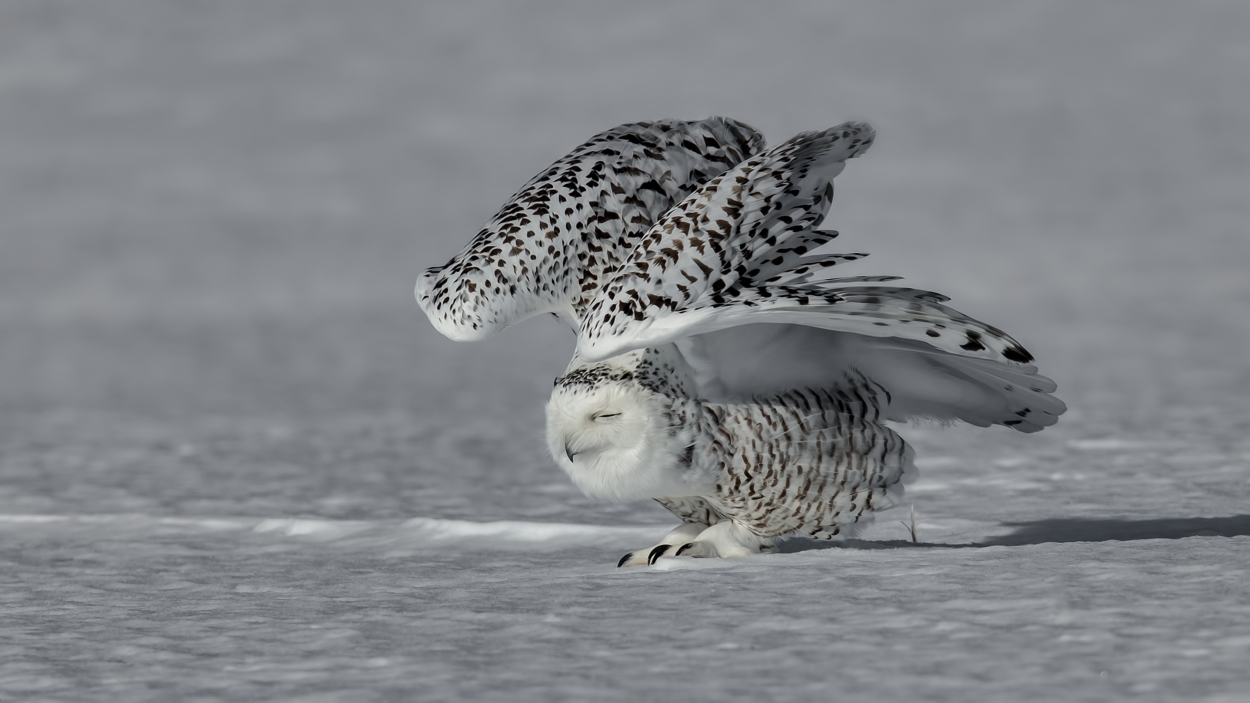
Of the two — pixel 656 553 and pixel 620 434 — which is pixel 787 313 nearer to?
pixel 620 434

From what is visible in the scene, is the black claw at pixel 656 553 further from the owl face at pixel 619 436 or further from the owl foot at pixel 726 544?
the owl face at pixel 619 436

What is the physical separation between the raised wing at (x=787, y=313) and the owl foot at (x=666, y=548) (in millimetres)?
417

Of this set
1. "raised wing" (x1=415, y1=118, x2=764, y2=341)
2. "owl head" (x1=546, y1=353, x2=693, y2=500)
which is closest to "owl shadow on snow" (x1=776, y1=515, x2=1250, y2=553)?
"owl head" (x1=546, y1=353, x2=693, y2=500)

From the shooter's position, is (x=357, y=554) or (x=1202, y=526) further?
(x=357, y=554)

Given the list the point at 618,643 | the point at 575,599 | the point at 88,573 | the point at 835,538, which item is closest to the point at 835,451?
the point at 835,538

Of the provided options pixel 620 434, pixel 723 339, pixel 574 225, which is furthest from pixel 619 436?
pixel 574 225

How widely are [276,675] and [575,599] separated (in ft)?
2.30

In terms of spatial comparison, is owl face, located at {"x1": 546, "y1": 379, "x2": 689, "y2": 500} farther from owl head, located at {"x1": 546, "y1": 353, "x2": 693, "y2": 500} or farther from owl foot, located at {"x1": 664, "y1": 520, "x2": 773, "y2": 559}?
owl foot, located at {"x1": 664, "y1": 520, "x2": 773, "y2": 559}

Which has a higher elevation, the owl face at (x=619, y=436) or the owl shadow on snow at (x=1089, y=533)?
the owl face at (x=619, y=436)

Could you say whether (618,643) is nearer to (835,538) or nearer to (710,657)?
(710,657)

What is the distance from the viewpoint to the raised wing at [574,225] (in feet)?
11.1

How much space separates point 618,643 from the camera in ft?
8.00

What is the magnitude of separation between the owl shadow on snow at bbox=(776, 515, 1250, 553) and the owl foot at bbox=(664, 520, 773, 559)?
140 millimetres

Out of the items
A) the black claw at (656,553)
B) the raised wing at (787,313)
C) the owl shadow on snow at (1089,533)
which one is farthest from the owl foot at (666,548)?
the raised wing at (787,313)
